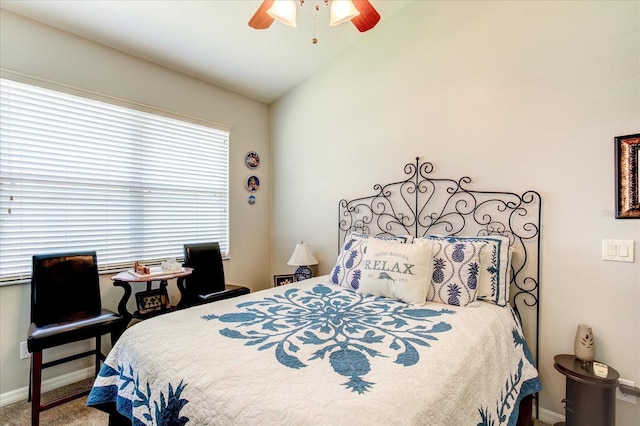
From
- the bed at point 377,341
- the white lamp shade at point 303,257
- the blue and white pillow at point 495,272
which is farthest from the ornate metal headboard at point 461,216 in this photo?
the white lamp shade at point 303,257

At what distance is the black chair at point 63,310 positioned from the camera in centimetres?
180

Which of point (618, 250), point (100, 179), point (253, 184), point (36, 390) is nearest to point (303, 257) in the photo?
point (253, 184)

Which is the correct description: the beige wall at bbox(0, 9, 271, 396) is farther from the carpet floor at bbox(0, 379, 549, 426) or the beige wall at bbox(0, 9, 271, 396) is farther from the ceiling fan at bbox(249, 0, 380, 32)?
the ceiling fan at bbox(249, 0, 380, 32)

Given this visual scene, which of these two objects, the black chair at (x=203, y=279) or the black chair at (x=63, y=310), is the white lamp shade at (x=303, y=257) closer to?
the black chair at (x=203, y=279)

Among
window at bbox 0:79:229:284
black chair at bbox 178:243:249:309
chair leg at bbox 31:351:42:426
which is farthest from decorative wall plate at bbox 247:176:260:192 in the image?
chair leg at bbox 31:351:42:426

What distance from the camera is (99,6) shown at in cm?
214

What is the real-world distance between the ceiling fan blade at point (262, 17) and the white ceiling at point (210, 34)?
2.57 ft

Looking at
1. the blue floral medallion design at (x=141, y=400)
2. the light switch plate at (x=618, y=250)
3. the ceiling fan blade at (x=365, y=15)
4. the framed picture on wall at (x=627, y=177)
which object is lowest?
the blue floral medallion design at (x=141, y=400)

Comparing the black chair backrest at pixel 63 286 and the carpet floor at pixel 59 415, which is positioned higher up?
the black chair backrest at pixel 63 286

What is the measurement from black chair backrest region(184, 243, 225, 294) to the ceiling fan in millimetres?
2104

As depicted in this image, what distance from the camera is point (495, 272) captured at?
6.17 feet

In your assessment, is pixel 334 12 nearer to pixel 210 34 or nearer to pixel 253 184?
pixel 210 34

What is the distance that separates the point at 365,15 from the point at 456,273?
1639 mm

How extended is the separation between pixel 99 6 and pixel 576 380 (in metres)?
3.88
